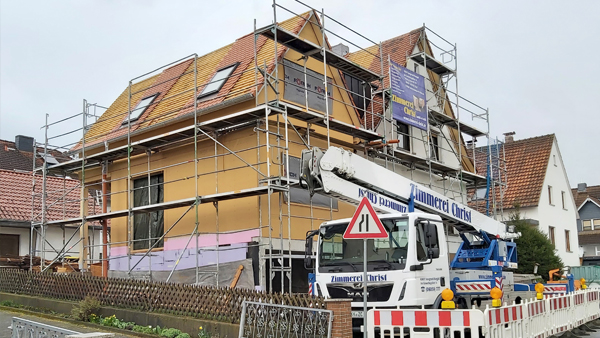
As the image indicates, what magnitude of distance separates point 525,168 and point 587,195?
25.9 meters

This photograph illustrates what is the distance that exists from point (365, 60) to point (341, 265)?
42.8ft

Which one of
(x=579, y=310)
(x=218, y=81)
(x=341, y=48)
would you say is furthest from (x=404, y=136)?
(x=579, y=310)

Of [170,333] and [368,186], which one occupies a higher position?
[368,186]

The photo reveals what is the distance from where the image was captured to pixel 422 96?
20.7 m

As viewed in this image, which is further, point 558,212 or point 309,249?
point 558,212

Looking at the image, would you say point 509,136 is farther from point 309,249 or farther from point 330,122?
point 309,249

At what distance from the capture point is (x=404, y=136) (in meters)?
21.4

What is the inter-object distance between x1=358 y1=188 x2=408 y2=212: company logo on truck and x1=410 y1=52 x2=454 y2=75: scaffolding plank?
11328mm

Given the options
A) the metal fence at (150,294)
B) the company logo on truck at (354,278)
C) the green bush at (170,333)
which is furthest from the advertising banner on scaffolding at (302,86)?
the green bush at (170,333)

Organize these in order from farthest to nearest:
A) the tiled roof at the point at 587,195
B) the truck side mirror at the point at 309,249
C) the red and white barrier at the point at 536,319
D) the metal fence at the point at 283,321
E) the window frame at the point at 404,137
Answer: the tiled roof at the point at 587,195 → the window frame at the point at 404,137 → the truck side mirror at the point at 309,249 → the red and white barrier at the point at 536,319 → the metal fence at the point at 283,321

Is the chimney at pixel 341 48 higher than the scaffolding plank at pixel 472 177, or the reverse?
the chimney at pixel 341 48

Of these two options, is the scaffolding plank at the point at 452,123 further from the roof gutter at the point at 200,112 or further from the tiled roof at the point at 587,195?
the tiled roof at the point at 587,195

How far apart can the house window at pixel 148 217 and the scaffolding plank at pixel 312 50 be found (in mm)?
5558

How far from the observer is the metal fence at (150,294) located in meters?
10.9
